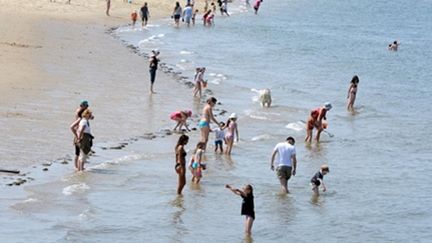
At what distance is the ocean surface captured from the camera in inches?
641

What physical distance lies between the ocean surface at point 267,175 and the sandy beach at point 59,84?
3.04ft

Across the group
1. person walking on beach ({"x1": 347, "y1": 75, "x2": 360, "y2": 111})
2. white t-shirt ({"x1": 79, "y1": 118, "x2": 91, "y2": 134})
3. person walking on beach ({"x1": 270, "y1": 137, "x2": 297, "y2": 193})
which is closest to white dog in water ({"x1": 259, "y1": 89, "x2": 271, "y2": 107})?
person walking on beach ({"x1": 347, "y1": 75, "x2": 360, "y2": 111})

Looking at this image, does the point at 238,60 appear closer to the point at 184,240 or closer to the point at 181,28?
the point at 181,28

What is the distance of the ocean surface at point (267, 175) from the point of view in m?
16.3

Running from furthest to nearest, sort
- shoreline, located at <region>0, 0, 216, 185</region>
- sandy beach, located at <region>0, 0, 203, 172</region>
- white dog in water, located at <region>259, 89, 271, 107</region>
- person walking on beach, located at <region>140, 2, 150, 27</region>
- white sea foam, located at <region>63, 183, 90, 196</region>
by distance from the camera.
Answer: person walking on beach, located at <region>140, 2, 150, 27</region> < white dog in water, located at <region>259, 89, 271, 107</region> < sandy beach, located at <region>0, 0, 203, 172</region> < shoreline, located at <region>0, 0, 216, 185</region> < white sea foam, located at <region>63, 183, 90, 196</region>

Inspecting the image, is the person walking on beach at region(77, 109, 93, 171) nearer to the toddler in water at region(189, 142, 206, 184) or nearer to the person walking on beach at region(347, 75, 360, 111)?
the toddler in water at region(189, 142, 206, 184)

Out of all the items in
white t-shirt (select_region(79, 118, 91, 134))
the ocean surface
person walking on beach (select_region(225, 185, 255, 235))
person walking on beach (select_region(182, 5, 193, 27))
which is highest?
person walking on beach (select_region(182, 5, 193, 27))

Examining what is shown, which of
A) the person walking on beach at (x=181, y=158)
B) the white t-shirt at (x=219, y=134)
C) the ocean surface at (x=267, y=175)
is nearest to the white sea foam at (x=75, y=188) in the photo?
the ocean surface at (x=267, y=175)

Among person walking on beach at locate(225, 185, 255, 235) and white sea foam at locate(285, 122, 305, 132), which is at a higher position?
person walking on beach at locate(225, 185, 255, 235)

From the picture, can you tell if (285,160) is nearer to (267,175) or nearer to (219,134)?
(267,175)

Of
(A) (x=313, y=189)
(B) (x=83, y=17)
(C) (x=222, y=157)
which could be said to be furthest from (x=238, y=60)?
(A) (x=313, y=189)

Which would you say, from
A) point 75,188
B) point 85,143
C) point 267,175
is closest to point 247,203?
point 75,188

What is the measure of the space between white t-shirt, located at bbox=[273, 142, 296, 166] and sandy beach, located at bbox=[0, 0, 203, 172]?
4.73 metres

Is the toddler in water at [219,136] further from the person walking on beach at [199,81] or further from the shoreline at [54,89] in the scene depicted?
the person walking on beach at [199,81]
